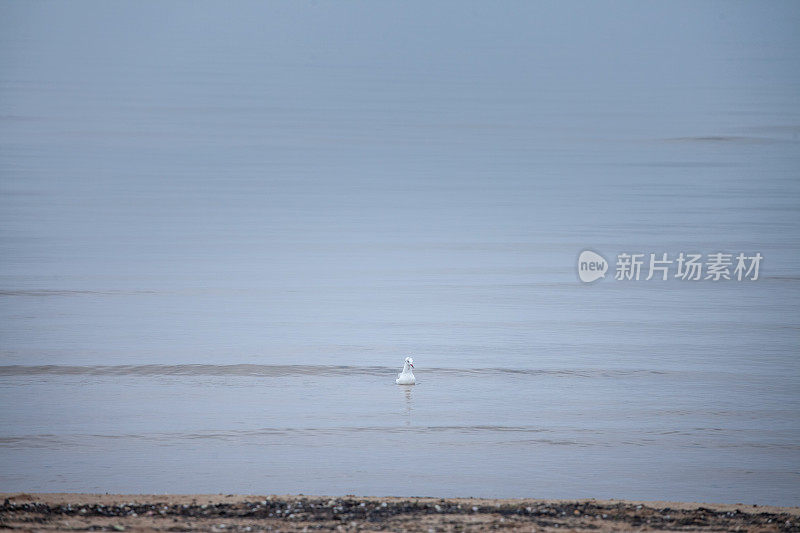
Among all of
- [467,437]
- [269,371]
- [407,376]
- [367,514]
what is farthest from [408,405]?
[367,514]

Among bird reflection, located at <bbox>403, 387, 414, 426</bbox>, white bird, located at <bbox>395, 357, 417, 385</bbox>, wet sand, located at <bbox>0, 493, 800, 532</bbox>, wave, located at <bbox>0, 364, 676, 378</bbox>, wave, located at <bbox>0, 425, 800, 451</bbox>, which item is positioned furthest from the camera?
wave, located at <bbox>0, 364, 676, 378</bbox>

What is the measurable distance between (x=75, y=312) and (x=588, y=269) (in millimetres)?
6614

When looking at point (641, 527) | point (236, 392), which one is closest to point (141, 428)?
point (236, 392)

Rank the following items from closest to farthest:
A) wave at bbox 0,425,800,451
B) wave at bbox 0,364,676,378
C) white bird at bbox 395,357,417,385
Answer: wave at bbox 0,425,800,451 < white bird at bbox 395,357,417,385 < wave at bbox 0,364,676,378

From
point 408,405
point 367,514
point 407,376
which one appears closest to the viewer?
point 367,514

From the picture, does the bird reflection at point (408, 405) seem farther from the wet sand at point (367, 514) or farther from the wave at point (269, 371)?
the wet sand at point (367, 514)

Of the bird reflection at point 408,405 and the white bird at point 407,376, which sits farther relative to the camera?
the white bird at point 407,376

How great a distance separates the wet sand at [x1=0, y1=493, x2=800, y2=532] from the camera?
4477 mm

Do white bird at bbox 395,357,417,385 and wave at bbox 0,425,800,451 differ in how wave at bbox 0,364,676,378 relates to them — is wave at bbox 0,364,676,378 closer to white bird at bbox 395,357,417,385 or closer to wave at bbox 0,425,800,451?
white bird at bbox 395,357,417,385

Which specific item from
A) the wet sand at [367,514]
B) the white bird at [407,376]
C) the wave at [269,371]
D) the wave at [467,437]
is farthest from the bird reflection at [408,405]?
the wet sand at [367,514]

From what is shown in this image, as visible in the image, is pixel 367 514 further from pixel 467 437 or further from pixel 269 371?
pixel 269 371

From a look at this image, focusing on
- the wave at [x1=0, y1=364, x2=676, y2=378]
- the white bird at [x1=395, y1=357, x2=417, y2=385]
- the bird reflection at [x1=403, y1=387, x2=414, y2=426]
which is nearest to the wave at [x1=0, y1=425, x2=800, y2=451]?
the bird reflection at [x1=403, y1=387, x2=414, y2=426]

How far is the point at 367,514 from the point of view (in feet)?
Answer: 15.5

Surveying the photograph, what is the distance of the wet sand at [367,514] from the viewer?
4477 millimetres
